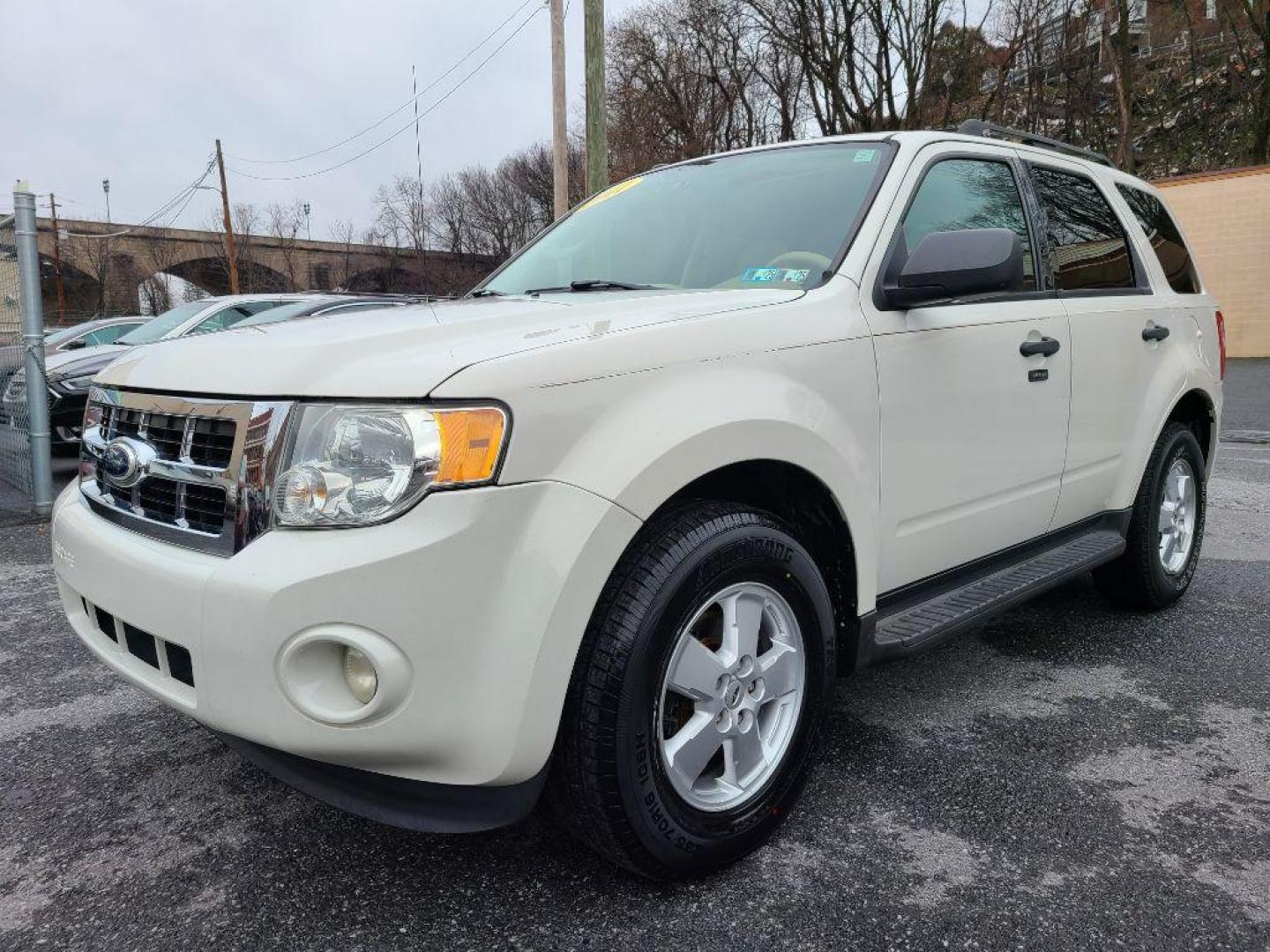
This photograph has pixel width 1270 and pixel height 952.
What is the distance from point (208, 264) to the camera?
1987 inches

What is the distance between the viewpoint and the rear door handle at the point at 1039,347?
2859 millimetres

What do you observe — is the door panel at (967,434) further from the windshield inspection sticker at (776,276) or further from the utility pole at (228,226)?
the utility pole at (228,226)

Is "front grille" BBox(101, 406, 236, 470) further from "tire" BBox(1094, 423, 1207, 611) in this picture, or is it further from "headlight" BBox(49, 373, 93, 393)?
"headlight" BBox(49, 373, 93, 393)

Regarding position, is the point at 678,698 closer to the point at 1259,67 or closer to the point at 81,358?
the point at 81,358

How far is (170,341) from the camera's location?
2301 mm

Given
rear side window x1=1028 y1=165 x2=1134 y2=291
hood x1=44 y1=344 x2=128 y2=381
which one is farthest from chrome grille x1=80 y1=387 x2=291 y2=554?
hood x1=44 y1=344 x2=128 y2=381

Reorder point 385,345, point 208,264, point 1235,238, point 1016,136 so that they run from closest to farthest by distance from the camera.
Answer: point 385,345, point 1016,136, point 1235,238, point 208,264

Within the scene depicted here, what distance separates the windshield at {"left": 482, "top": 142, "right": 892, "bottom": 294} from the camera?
2605 millimetres

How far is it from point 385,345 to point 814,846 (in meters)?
1.50

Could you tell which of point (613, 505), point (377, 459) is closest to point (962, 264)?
point (613, 505)

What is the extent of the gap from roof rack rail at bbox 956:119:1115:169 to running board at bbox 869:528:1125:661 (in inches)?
57.4

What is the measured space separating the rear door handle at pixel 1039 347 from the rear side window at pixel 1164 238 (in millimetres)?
1305

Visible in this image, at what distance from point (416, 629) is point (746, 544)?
737 millimetres

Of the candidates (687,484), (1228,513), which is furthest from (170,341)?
(1228,513)
